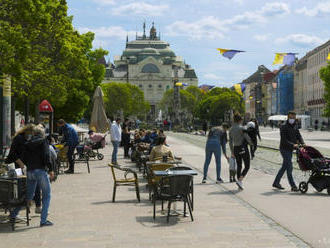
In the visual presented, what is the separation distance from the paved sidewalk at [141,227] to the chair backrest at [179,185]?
45 centimetres

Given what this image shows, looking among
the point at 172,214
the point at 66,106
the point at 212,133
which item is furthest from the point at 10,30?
the point at 66,106

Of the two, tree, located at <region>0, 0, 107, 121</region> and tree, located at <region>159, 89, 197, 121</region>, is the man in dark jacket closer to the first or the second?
tree, located at <region>0, 0, 107, 121</region>

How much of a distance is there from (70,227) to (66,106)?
39627 millimetres

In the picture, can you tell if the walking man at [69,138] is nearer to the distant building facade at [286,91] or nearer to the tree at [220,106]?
the tree at [220,106]

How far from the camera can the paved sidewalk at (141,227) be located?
8219 mm

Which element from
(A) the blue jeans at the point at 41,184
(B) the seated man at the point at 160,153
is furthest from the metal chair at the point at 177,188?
(B) the seated man at the point at 160,153

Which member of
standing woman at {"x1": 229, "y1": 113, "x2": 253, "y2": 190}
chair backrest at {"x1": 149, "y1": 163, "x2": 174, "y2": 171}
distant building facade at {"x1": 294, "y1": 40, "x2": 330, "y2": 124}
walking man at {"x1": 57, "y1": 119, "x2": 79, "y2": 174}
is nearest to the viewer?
chair backrest at {"x1": 149, "y1": 163, "x2": 174, "y2": 171}

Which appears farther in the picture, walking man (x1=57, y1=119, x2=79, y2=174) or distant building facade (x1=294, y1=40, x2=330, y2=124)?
distant building facade (x1=294, y1=40, x2=330, y2=124)

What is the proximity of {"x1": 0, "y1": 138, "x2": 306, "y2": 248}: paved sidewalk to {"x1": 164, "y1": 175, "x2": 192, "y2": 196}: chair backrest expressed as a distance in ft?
1.48

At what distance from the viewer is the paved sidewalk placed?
8219 millimetres

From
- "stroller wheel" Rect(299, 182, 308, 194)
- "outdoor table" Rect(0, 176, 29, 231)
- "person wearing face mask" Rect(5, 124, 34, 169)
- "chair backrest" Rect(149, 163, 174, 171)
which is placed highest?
"person wearing face mask" Rect(5, 124, 34, 169)

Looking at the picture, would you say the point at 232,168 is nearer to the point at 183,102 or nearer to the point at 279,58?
the point at 279,58

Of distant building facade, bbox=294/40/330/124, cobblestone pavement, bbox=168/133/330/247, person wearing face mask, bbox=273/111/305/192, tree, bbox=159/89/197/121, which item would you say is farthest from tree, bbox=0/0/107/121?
tree, bbox=159/89/197/121

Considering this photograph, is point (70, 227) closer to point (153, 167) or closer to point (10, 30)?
point (153, 167)
